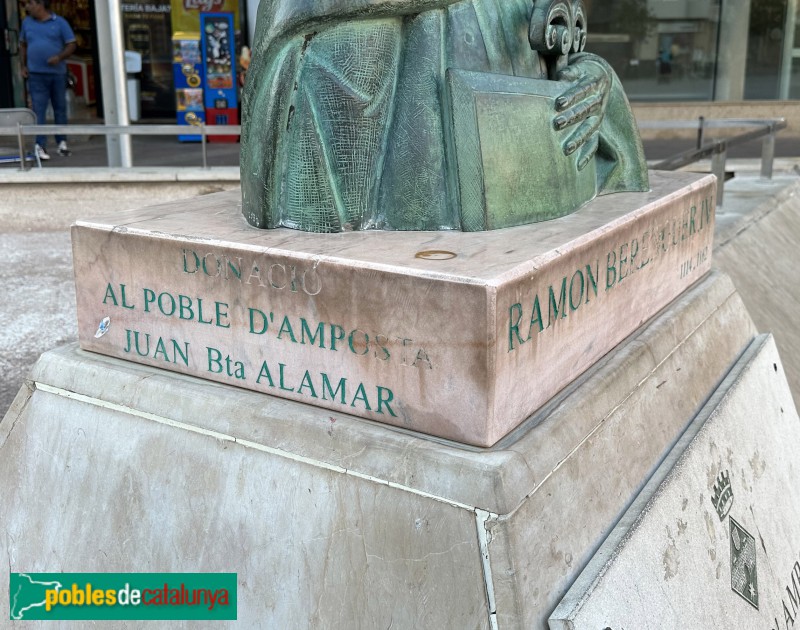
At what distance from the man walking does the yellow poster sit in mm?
1796

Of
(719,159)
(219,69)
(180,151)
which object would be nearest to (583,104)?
(719,159)

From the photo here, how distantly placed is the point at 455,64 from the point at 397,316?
69 cm

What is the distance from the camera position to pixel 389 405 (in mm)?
1758

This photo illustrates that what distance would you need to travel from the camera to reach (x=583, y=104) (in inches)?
89.5

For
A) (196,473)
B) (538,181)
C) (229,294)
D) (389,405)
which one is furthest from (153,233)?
(538,181)

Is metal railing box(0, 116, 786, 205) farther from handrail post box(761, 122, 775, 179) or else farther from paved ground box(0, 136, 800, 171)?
paved ground box(0, 136, 800, 171)

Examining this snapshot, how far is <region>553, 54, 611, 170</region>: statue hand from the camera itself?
2.21 meters

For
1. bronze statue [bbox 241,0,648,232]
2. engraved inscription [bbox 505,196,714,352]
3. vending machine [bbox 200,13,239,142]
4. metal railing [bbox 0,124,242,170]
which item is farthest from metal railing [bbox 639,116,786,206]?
vending machine [bbox 200,13,239,142]

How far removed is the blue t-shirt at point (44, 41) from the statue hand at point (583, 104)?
7.03 metres

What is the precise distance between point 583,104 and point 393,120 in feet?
1.76

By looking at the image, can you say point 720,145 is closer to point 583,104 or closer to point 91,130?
point 583,104

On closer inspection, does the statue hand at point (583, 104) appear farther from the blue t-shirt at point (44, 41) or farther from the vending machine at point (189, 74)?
the vending machine at point (189, 74)

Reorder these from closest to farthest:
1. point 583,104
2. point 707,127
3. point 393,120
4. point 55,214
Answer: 1. point 393,120
2. point 583,104
3. point 707,127
4. point 55,214

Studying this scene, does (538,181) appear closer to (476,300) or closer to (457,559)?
(476,300)
